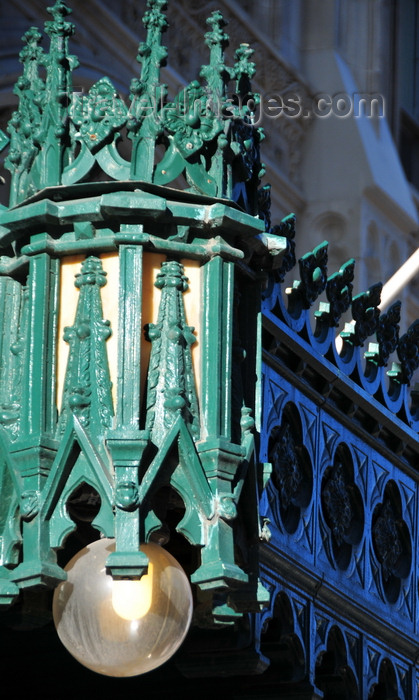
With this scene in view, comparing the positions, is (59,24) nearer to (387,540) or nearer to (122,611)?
(122,611)

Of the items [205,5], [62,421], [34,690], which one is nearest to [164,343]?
[62,421]

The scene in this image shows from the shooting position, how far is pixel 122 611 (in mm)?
7348

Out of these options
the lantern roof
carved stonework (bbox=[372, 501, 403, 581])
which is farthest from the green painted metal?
carved stonework (bbox=[372, 501, 403, 581])

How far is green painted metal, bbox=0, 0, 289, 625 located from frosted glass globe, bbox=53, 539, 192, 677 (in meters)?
0.14

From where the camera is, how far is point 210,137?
7668 mm

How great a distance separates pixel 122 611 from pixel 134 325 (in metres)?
0.92

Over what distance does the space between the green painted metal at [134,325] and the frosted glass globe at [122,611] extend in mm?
138

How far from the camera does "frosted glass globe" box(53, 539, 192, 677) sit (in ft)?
24.1

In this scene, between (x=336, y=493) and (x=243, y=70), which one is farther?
(x=336, y=493)

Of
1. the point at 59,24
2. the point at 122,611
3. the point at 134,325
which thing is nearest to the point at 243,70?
the point at 59,24

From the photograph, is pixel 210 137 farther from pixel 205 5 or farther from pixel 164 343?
pixel 205 5

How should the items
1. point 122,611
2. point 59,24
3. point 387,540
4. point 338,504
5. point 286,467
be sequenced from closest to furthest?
point 122,611, point 59,24, point 286,467, point 338,504, point 387,540

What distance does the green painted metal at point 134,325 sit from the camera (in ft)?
23.8

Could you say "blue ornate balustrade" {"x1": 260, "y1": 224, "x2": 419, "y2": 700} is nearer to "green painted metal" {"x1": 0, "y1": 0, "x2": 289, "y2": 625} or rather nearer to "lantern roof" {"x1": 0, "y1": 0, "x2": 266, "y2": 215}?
"green painted metal" {"x1": 0, "y1": 0, "x2": 289, "y2": 625}
